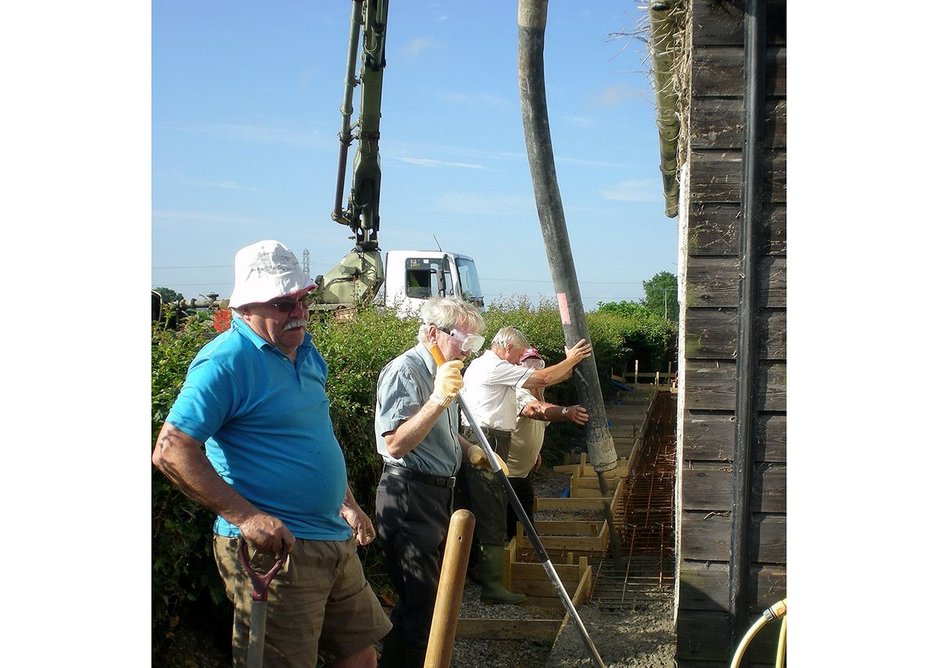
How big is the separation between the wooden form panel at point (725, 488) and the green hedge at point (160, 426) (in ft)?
6.31

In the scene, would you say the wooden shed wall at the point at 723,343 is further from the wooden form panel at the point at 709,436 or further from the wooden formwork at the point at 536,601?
the wooden formwork at the point at 536,601

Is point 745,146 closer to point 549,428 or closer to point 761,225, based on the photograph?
point 761,225

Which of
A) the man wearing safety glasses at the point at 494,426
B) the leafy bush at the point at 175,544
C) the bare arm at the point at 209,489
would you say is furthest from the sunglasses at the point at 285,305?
the man wearing safety glasses at the point at 494,426

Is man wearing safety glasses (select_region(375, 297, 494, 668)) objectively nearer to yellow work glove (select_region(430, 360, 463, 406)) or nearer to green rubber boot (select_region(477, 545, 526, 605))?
yellow work glove (select_region(430, 360, 463, 406))

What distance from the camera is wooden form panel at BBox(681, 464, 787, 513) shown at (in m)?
3.50

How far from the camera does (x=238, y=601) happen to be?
118 inches

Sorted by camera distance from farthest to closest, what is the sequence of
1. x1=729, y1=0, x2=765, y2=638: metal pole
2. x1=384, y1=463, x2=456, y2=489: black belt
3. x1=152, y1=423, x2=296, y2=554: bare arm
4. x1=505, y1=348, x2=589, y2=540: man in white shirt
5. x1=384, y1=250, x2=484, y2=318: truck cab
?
1. x1=384, y1=250, x2=484, y2=318: truck cab
2. x1=505, y1=348, x2=589, y2=540: man in white shirt
3. x1=384, y1=463, x2=456, y2=489: black belt
4. x1=729, y1=0, x2=765, y2=638: metal pole
5. x1=152, y1=423, x2=296, y2=554: bare arm

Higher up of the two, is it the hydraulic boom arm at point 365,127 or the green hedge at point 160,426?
the hydraulic boom arm at point 365,127

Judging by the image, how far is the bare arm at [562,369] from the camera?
6.27 m

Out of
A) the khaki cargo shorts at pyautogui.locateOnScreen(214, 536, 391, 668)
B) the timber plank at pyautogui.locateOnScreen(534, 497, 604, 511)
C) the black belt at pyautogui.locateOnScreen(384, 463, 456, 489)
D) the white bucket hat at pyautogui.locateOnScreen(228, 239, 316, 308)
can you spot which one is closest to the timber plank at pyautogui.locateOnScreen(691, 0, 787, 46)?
the white bucket hat at pyautogui.locateOnScreen(228, 239, 316, 308)

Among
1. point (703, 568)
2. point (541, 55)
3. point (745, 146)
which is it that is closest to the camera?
point (745, 146)

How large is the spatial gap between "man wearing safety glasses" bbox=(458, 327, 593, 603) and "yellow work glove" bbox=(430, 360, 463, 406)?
7.69ft
